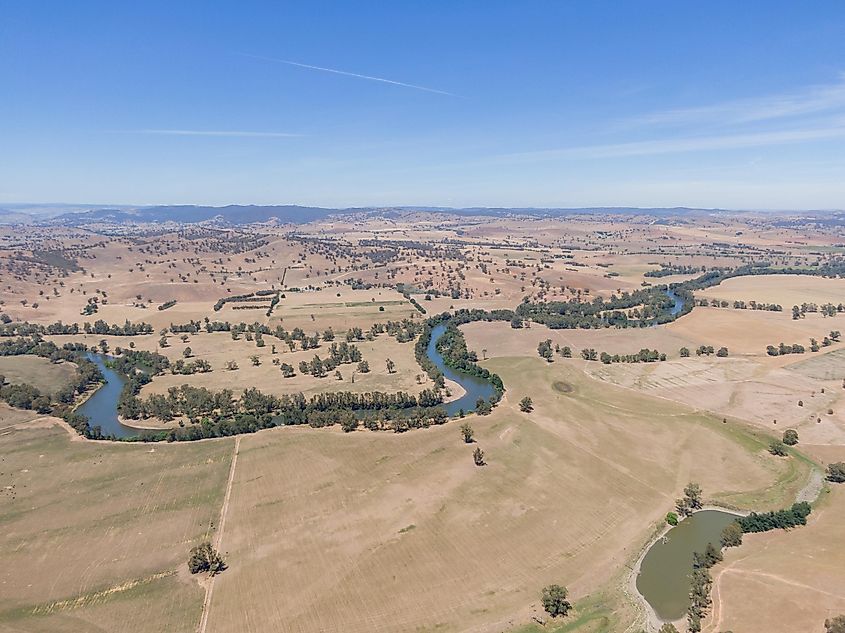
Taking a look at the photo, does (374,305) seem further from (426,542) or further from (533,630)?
(533,630)

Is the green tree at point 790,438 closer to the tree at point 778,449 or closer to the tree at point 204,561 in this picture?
the tree at point 778,449

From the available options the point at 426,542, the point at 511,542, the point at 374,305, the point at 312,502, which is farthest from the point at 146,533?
the point at 374,305

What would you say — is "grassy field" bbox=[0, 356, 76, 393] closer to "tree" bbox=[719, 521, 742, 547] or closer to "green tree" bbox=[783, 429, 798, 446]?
"tree" bbox=[719, 521, 742, 547]

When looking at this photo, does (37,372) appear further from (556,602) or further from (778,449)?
(778,449)

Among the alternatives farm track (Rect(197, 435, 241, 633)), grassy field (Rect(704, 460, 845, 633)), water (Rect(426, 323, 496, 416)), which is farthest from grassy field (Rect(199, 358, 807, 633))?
water (Rect(426, 323, 496, 416))

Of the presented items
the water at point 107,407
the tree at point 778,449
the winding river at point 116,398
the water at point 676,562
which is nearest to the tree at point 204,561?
the winding river at point 116,398
